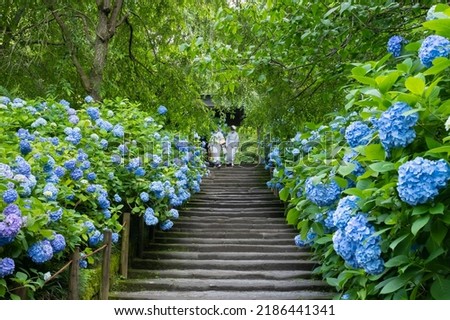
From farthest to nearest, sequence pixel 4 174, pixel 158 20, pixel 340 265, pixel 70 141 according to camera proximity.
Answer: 1. pixel 158 20
2. pixel 70 141
3. pixel 340 265
4. pixel 4 174

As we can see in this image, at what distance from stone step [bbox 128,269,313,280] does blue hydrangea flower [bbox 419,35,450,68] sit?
179 inches

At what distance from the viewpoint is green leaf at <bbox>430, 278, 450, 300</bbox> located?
1.99m

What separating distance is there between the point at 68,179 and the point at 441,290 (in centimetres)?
294

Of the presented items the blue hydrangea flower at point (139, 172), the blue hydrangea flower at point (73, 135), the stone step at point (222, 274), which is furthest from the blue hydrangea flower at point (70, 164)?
the stone step at point (222, 274)

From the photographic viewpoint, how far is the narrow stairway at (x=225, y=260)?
233 inches

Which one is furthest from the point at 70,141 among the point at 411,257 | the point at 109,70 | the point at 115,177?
the point at 109,70

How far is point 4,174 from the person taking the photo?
112 inches

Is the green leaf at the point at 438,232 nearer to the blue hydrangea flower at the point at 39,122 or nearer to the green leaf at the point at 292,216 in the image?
the green leaf at the point at 292,216

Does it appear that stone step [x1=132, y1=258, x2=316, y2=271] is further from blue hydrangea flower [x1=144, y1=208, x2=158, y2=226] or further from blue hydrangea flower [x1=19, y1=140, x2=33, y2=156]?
blue hydrangea flower [x1=19, y1=140, x2=33, y2=156]

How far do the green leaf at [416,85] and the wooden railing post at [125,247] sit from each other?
14.1 feet

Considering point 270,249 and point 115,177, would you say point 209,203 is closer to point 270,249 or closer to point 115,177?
point 270,249

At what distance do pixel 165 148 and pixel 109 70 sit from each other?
2246mm

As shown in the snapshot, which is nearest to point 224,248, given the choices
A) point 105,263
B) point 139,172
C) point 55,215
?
point 139,172

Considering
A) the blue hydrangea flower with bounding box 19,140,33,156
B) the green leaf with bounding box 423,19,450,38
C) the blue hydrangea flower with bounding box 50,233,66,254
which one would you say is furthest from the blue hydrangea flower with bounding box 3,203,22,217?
the green leaf with bounding box 423,19,450,38
